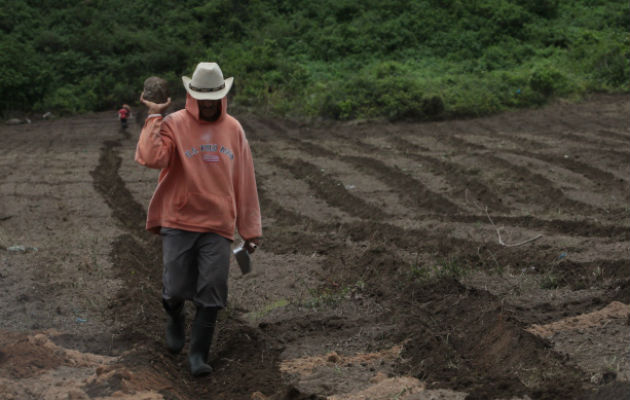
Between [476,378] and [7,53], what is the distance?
946 inches

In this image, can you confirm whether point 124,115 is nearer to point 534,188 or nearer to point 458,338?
point 534,188

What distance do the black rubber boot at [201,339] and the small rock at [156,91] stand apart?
1291mm

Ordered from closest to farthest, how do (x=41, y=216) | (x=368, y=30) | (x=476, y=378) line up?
(x=476, y=378)
(x=41, y=216)
(x=368, y=30)

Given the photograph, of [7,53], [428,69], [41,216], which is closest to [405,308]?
[41,216]

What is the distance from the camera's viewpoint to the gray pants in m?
4.46

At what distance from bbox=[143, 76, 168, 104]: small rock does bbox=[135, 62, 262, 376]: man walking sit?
42 millimetres

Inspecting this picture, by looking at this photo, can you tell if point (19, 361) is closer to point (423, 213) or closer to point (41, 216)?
point (41, 216)

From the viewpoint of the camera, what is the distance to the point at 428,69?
25469mm

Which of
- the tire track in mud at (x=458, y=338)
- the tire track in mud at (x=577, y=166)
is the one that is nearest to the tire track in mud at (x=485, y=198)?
the tire track in mud at (x=577, y=166)

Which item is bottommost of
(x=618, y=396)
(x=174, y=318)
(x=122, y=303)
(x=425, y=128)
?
(x=425, y=128)

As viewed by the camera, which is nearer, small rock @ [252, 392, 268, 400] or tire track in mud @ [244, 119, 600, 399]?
tire track in mud @ [244, 119, 600, 399]

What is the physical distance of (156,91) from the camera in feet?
14.4

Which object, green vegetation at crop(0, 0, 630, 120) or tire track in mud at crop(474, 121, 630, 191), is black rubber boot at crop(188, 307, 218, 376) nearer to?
tire track in mud at crop(474, 121, 630, 191)

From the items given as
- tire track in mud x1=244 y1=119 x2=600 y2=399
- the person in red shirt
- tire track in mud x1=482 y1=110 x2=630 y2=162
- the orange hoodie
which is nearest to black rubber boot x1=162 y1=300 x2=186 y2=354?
the orange hoodie
